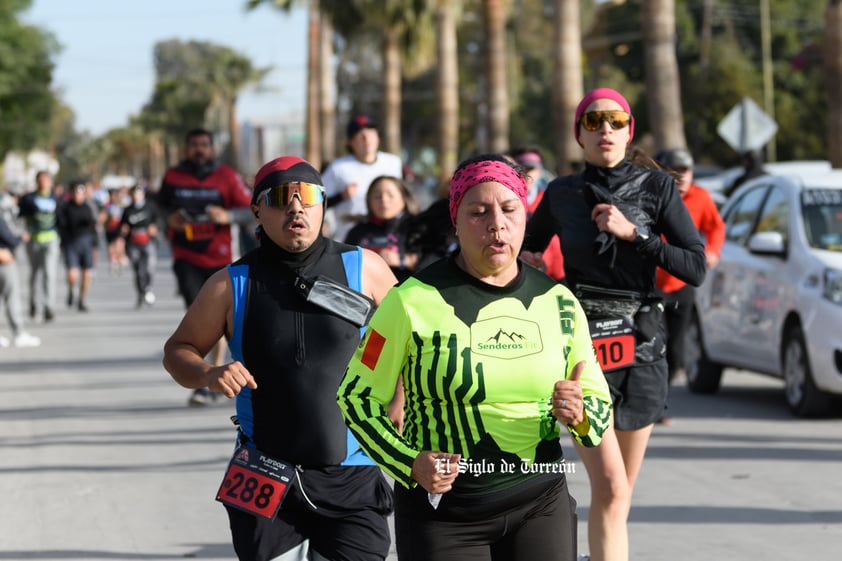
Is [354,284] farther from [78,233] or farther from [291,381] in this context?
[78,233]

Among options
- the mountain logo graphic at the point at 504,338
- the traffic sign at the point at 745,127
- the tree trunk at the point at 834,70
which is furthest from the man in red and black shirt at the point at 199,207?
the traffic sign at the point at 745,127

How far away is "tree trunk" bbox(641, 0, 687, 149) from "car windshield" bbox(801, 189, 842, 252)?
976 cm

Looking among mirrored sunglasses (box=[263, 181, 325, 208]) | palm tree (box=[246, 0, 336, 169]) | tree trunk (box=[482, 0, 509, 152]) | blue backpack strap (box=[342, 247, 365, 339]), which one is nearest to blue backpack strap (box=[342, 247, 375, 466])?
blue backpack strap (box=[342, 247, 365, 339])

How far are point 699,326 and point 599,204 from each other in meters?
7.41

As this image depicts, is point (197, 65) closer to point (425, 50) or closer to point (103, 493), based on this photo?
Answer: point (425, 50)

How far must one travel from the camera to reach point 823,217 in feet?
38.5

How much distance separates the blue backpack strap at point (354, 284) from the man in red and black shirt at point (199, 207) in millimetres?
7825

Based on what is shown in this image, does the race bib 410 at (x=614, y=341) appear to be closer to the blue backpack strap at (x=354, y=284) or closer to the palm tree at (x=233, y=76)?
the blue backpack strap at (x=354, y=284)

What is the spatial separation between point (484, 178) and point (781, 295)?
8090 mm

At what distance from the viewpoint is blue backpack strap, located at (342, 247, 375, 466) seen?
15.8 ft

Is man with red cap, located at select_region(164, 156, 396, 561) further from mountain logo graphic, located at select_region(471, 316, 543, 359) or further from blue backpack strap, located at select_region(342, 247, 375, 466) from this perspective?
mountain logo graphic, located at select_region(471, 316, 543, 359)

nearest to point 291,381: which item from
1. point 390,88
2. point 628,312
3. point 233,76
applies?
point 628,312

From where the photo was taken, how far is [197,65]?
4825 inches

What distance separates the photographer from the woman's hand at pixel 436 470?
12.6 feet
